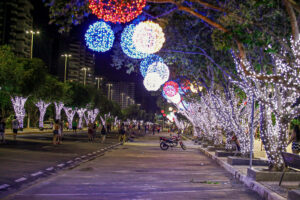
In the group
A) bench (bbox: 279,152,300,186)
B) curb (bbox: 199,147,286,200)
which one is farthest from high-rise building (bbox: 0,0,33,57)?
bench (bbox: 279,152,300,186)

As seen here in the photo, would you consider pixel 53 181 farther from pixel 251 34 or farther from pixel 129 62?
pixel 129 62

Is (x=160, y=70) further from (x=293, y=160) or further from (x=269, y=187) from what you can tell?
(x=293, y=160)

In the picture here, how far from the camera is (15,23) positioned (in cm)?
11038

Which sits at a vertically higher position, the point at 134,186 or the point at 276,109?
the point at 276,109

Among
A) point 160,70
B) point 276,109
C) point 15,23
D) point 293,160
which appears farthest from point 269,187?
point 15,23

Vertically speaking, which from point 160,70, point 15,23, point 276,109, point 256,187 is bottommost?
point 256,187

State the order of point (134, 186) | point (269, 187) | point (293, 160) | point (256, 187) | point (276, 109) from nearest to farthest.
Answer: point (293, 160)
point (269, 187)
point (134, 186)
point (256, 187)
point (276, 109)

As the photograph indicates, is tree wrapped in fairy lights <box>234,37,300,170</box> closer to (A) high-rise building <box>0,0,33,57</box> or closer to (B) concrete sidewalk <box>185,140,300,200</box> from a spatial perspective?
(B) concrete sidewalk <box>185,140,300,200</box>

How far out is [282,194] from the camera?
8.92 m

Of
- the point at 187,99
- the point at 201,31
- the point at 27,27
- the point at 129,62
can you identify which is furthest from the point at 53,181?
the point at 27,27

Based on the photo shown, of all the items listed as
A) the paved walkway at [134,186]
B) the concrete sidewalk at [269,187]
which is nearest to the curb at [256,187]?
the concrete sidewalk at [269,187]

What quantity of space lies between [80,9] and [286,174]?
6941 mm

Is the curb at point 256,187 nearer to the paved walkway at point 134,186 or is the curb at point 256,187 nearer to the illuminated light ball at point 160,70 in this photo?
the paved walkway at point 134,186

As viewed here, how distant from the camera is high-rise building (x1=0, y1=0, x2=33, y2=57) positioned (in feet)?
354
